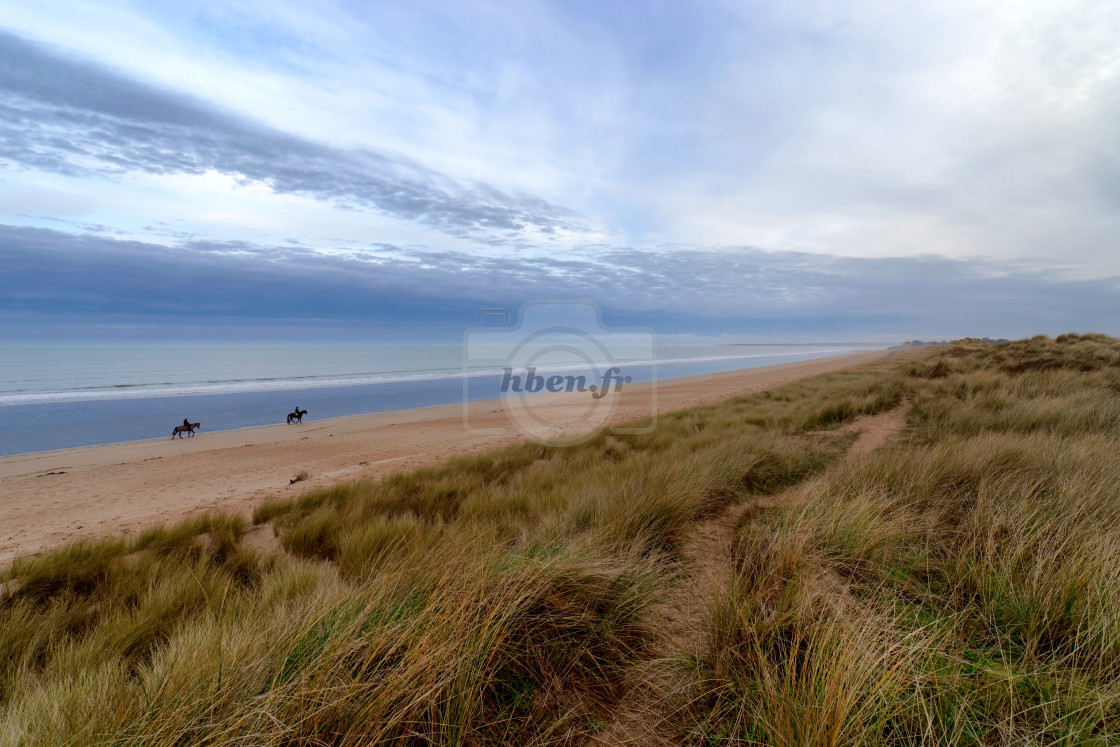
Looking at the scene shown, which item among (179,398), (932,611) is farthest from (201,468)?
(179,398)

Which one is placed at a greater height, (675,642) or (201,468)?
(675,642)

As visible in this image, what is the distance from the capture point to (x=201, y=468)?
998 centimetres

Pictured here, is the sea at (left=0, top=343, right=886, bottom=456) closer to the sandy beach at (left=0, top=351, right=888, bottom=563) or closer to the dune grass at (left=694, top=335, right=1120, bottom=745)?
the sandy beach at (left=0, top=351, right=888, bottom=563)

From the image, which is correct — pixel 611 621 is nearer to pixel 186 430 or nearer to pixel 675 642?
pixel 675 642

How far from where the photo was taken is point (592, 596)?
2785 mm

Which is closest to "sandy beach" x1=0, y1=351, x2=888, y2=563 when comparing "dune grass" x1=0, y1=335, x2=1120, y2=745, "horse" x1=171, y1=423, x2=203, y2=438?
"horse" x1=171, y1=423, x2=203, y2=438

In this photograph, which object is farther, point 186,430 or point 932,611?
point 186,430

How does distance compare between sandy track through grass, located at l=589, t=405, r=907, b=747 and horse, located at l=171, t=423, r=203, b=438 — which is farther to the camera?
horse, located at l=171, t=423, r=203, b=438

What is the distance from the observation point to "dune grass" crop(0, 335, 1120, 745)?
5.69 ft

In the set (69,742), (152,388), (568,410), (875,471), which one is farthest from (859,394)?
(152,388)

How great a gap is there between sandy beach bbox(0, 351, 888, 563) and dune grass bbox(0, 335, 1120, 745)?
8.65ft

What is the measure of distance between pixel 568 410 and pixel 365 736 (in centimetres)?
1646

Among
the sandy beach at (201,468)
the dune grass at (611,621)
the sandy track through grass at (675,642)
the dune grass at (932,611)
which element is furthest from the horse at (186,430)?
the dune grass at (932,611)

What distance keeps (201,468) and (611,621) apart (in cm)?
1113
